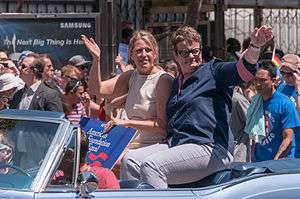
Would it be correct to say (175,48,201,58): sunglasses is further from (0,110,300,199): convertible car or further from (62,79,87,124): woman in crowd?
(62,79,87,124): woman in crowd

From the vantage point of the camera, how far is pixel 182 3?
53.2ft

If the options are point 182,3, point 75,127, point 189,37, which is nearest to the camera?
point 75,127

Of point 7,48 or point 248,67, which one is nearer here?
point 248,67

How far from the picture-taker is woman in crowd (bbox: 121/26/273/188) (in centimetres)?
592

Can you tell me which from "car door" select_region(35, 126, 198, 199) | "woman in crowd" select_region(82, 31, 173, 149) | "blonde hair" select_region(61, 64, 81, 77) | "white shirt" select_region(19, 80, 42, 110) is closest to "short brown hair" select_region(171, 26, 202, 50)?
"woman in crowd" select_region(82, 31, 173, 149)

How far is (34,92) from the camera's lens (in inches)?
341

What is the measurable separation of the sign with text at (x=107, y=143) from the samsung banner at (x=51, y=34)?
189 inches

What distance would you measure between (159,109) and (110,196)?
1640mm

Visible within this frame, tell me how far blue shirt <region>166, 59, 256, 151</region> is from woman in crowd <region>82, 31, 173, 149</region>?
31 cm

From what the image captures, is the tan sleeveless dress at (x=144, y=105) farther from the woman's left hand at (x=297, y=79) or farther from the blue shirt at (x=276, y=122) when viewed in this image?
the woman's left hand at (x=297, y=79)

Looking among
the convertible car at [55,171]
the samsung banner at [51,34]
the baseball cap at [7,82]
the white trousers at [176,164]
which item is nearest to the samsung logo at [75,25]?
the samsung banner at [51,34]

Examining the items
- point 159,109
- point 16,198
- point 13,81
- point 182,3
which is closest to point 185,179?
point 159,109

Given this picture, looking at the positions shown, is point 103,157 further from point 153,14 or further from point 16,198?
point 153,14

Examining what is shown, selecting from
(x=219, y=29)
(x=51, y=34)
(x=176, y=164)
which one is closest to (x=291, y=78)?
(x=176, y=164)
